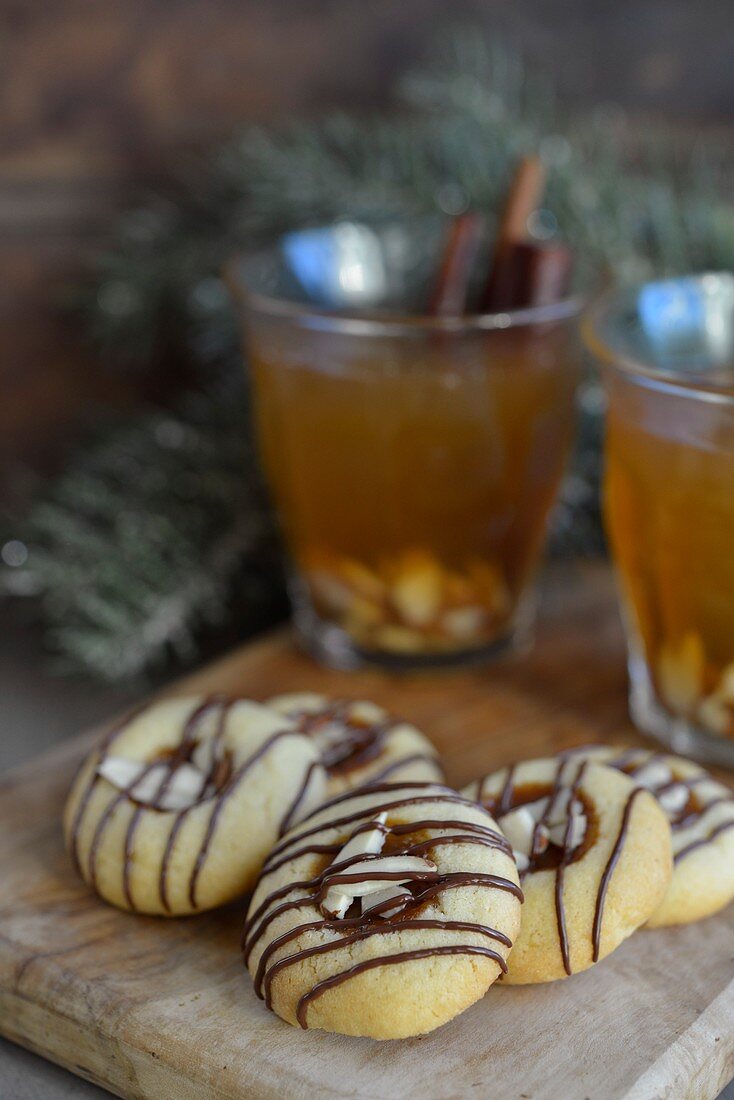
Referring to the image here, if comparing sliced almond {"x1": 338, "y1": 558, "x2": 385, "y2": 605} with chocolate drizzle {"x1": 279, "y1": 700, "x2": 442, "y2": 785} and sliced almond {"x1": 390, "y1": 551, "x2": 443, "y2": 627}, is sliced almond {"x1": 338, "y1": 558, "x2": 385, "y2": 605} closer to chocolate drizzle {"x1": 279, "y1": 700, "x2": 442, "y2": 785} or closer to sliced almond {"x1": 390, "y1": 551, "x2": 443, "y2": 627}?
sliced almond {"x1": 390, "y1": 551, "x2": 443, "y2": 627}

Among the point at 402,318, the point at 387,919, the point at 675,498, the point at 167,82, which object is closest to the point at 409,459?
the point at 402,318

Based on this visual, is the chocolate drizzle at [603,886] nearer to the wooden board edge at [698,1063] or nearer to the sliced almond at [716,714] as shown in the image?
the wooden board edge at [698,1063]

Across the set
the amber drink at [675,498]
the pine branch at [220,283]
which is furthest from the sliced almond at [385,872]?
the pine branch at [220,283]

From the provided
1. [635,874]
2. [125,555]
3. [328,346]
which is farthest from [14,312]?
[635,874]

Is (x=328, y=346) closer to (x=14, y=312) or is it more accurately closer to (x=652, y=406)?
(x=652, y=406)

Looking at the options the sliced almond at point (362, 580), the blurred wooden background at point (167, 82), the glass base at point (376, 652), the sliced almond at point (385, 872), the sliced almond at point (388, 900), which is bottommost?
the glass base at point (376, 652)

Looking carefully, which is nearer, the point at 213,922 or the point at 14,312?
the point at 213,922

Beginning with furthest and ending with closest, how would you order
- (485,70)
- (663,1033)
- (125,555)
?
(485,70)
(125,555)
(663,1033)
